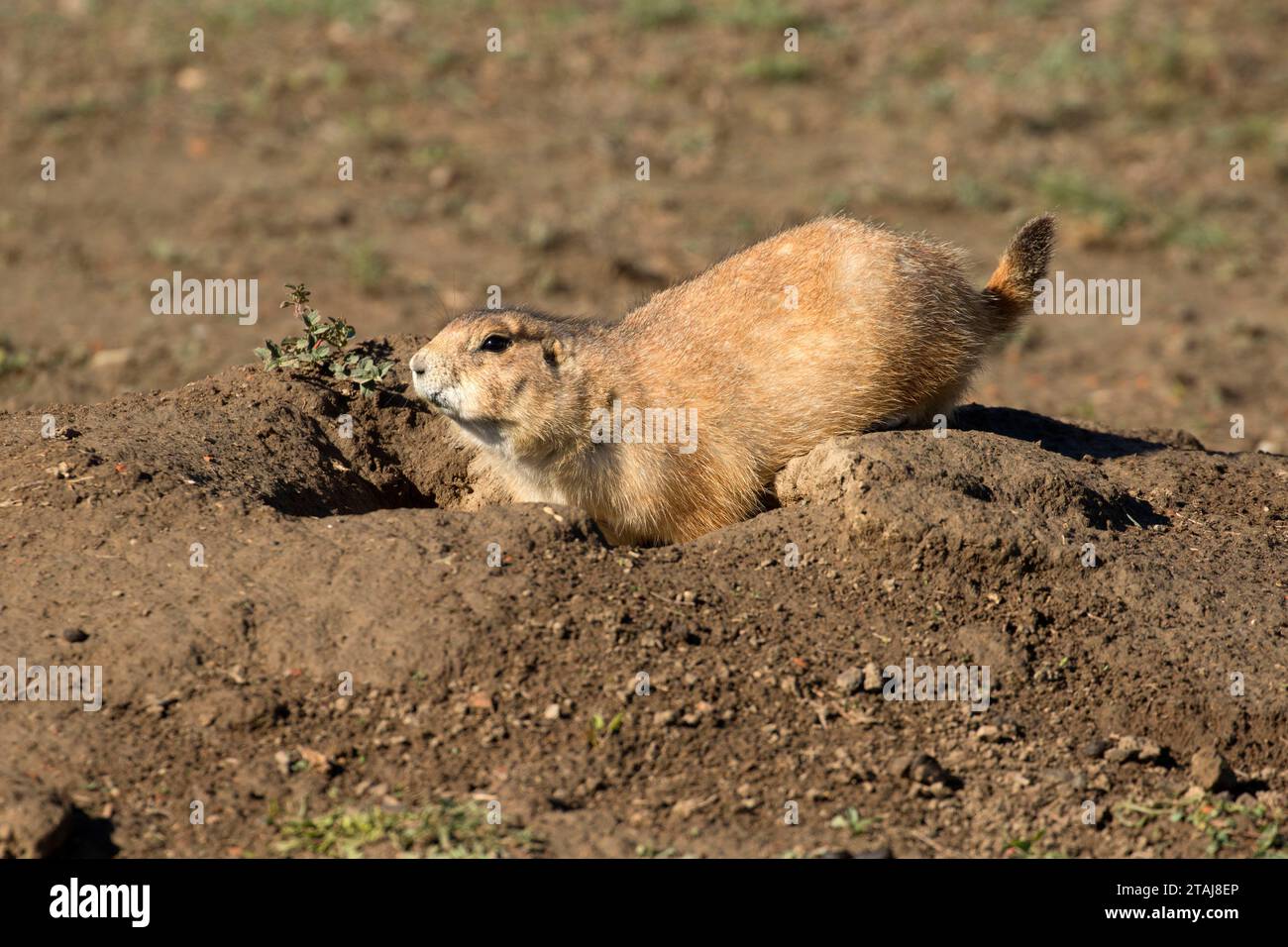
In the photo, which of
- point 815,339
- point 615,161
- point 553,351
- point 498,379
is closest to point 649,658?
point 498,379

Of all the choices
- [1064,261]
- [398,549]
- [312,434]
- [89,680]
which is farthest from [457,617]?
[1064,261]

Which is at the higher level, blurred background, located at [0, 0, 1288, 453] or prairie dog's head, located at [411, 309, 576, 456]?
blurred background, located at [0, 0, 1288, 453]

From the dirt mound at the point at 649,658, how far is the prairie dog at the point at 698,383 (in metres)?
0.46

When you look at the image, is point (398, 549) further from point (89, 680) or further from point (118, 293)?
point (118, 293)

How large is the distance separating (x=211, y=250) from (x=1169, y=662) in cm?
1029

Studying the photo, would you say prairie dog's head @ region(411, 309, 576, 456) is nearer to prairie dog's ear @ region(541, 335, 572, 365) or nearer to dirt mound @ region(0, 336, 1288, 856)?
prairie dog's ear @ region(541, 335, 572, 365)

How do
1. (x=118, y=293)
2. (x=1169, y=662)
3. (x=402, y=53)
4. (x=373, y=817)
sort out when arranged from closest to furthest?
(x=373, y=817) → (x=1169, y=662) → (x=118, y=293) → (x=402, y=53)

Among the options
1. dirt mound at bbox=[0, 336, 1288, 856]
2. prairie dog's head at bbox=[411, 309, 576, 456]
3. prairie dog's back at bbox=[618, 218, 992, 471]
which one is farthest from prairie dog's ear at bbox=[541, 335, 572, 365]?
dirt mound at bbox=[0, 336, 1288, 856]

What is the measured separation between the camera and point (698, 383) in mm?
7203

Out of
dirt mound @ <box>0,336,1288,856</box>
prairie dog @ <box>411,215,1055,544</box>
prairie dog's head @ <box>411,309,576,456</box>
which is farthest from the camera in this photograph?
prairie dog @ <box>411,215,1055,544</box>

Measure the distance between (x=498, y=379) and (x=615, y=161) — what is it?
9422 mm

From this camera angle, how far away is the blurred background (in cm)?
1271

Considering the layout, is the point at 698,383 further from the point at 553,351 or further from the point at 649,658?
the point at 649,658

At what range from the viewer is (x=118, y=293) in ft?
42.6
